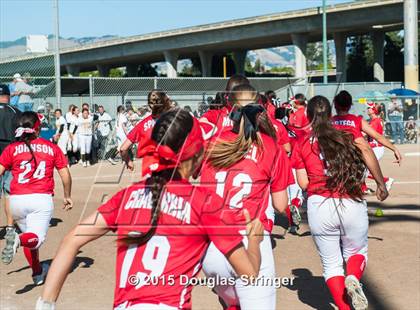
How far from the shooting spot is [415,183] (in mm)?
15914

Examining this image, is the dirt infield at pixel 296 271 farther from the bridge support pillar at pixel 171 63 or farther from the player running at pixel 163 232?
the bridge support pillar at pixel 171 63

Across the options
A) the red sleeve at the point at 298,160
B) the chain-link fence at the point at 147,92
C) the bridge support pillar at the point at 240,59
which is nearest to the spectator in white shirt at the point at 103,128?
the chain-link fence at the point at 147,92

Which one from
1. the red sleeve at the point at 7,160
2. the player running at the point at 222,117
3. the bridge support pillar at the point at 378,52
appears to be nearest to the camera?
the player running at the point at 222,117

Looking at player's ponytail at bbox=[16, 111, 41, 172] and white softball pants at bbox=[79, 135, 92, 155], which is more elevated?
player's ponytail at bbox=[16, 111, 41, 172]

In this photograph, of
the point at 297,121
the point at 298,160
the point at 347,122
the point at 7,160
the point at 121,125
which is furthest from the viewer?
the point at 121,125

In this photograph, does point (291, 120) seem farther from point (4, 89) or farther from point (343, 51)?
point (343, 51)

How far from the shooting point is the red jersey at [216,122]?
5.47 m

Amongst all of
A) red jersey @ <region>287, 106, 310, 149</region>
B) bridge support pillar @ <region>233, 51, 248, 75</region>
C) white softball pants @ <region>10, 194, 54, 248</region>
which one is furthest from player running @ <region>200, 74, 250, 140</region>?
bridge support pillar @ <region>233, 51, 248, 75</region>

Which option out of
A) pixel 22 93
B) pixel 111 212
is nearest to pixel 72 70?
pixel 22 93

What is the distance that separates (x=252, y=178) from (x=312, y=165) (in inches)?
53.7

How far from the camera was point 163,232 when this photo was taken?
3166 mm

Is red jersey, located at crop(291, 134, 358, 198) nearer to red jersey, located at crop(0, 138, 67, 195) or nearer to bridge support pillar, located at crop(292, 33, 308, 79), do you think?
red jersey, located at crop(0, 138, 67, 195)

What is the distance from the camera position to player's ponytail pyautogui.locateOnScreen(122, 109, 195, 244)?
3.18m

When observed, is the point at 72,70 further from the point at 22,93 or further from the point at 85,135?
the point at 22,93
